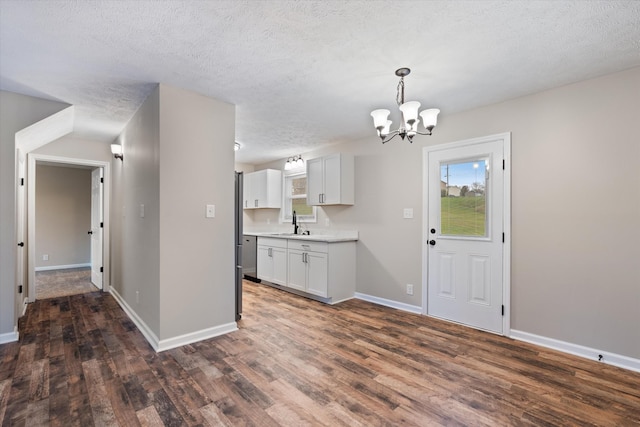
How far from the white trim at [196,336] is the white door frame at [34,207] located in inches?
110

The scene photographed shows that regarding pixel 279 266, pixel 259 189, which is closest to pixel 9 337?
pixel 279 266

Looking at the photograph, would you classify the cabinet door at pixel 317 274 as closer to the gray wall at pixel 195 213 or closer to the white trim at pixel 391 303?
the white trim at pixel 391 303

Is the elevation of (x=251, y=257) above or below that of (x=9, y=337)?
above

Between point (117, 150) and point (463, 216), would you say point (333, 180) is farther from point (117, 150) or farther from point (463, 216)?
point (117, 150)

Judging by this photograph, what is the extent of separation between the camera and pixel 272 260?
4984 millimetres

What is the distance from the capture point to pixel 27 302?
13.3ft

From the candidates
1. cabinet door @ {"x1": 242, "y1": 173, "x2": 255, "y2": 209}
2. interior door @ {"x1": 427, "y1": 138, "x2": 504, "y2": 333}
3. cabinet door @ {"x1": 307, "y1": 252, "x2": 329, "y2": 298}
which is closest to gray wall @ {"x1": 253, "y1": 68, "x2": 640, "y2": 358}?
interior door @ {"x1": 427, "y1": 138, "x2": 504, "y2": 333}

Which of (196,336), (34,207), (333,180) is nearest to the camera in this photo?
(196,336)

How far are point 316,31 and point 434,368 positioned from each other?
260 cm

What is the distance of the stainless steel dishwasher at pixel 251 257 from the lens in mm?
5414

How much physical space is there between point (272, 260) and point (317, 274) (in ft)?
3.53

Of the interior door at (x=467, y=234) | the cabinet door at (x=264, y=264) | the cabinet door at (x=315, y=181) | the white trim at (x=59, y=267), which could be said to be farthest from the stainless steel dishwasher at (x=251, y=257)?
the white trim at (x=59, y=267)

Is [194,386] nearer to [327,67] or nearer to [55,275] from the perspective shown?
[327,67]

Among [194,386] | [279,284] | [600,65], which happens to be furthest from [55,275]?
[600,65]
